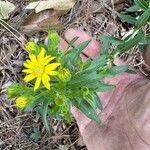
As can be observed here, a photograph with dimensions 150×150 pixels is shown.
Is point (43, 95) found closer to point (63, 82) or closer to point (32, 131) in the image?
point (63, 82)

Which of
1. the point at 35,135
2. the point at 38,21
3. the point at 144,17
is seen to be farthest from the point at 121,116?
the point at 38,21

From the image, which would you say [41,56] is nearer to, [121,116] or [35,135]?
[121,116]

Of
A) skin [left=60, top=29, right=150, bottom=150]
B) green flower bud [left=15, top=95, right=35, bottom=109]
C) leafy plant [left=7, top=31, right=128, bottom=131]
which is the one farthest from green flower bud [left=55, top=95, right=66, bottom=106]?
skin [left=60, top=29, right=150, bottom=150]

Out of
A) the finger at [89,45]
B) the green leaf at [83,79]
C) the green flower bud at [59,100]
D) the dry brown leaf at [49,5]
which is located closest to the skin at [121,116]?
the finger at [89,45]

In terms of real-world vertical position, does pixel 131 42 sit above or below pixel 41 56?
below

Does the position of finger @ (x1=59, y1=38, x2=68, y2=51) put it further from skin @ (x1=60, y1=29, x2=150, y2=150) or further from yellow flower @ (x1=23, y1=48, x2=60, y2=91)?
yellow flower @ (x1=23, y1=48, x2=60, y2=91)
